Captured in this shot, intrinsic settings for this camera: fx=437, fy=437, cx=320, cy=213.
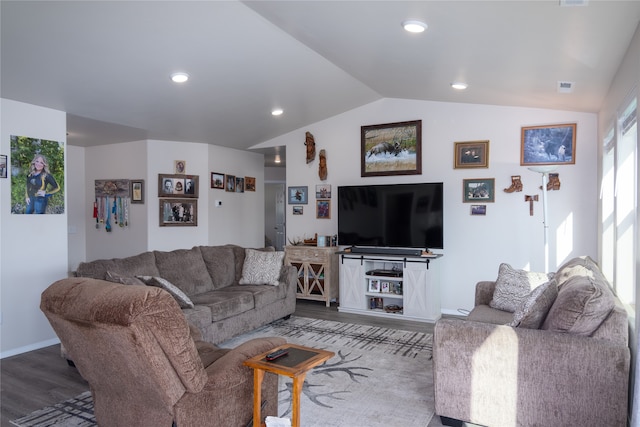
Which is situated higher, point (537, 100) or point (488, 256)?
point (537, 100)

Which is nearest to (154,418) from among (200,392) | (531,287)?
(200,392)

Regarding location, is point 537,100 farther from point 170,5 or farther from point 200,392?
point 200,392

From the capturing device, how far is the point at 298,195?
6.81m

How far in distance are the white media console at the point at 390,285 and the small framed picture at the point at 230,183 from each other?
2383 millimetres

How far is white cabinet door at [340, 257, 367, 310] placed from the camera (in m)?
5.73

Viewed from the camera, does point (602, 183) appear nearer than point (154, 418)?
No

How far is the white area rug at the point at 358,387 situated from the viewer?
9.15 ft

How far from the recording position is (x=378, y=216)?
580cm

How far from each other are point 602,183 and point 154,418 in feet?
14.7

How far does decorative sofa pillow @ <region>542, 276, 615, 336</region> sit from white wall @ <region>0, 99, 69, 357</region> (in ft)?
14.8

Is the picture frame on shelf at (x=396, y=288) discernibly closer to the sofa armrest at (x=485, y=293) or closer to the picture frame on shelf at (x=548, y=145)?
the sofa armrest at (x=485, y=293)

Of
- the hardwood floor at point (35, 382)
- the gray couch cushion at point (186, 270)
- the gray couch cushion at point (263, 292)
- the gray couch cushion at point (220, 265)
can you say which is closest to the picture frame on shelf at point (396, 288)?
the gray couch cushion at point (263, 292)

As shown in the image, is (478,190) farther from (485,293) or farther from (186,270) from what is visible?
(186,270)

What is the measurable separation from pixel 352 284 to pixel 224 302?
2048 mm
